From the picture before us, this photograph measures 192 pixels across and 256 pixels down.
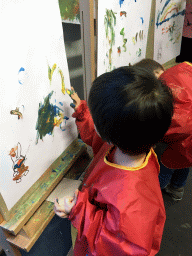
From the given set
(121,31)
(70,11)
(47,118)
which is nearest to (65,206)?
(47,118)

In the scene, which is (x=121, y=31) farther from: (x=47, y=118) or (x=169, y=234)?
(x=169, y=234)

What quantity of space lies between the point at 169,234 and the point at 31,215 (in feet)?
3.09

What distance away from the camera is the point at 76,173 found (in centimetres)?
85

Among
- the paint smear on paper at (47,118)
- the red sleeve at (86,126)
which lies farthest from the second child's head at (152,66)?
the paint smear on paper at (47,118)

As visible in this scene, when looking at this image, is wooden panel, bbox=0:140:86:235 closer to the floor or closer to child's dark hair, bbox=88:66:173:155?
the floor

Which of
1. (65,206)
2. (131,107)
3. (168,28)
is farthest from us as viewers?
(168,28)

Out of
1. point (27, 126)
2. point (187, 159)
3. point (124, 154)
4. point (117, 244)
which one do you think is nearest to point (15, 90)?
point (27, 126)

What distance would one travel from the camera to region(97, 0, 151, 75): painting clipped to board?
2.45 feet

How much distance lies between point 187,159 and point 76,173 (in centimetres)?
52

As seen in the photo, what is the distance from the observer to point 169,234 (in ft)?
3.91

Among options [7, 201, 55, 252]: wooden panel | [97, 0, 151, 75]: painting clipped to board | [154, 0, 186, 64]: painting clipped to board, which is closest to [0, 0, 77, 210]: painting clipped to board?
[7, 201, 55, 252]: wooden panel

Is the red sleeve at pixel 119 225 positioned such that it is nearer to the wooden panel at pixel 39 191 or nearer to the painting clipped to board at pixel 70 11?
the wooden panel at pixel 39 191

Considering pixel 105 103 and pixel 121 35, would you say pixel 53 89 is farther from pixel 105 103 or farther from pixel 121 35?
pixel 121 35

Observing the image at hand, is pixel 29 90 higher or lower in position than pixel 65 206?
higher
